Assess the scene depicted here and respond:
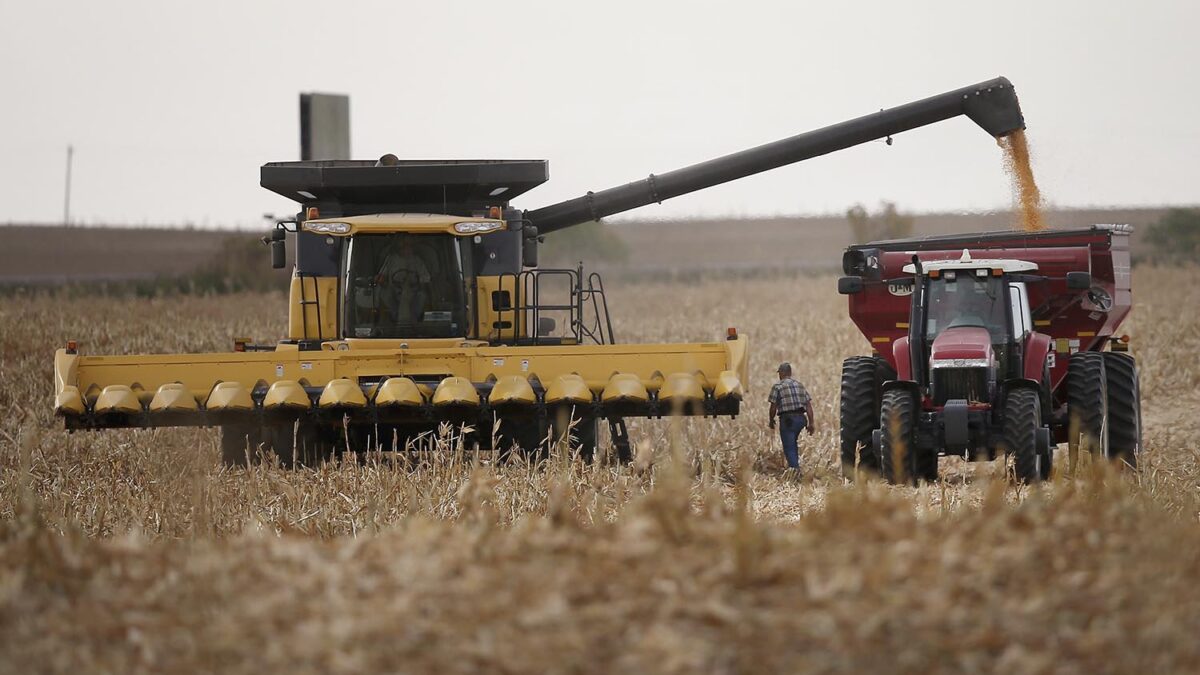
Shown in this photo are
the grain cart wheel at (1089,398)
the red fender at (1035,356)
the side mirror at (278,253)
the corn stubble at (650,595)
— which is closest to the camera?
the corn stubble at (650,595)

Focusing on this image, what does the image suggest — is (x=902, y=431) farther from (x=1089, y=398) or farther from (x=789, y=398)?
(x=1089, y=398)

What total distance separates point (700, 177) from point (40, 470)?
21.2ft

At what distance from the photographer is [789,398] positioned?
1257 centimetres

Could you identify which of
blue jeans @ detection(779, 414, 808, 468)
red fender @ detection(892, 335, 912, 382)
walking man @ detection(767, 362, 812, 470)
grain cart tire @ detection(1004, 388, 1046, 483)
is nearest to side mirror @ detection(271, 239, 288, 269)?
walking man @ detection(767, 362, 812, 470)

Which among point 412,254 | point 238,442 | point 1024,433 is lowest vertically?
point 238,442

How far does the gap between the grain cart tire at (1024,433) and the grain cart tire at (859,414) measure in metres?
1.26

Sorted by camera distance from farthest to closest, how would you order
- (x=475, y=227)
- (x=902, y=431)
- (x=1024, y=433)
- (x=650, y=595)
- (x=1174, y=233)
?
(x=1174, y=233), (x=475, y=227), (x=902, y=431), (x=1024, y=433), (x=650, y=595)

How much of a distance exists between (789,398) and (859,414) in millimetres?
635

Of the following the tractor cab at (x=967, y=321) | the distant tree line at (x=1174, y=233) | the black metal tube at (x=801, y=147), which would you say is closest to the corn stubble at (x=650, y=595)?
the tractor cab at (x=967, y=321)

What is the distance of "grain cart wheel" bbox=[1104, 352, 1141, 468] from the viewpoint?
12.4m

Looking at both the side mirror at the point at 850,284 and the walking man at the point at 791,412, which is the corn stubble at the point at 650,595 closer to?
the walking man at the point at 791,412

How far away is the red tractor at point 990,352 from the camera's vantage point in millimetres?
11172

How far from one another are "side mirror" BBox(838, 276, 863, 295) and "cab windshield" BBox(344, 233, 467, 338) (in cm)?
302

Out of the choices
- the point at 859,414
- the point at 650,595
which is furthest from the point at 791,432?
the point at 650,595
